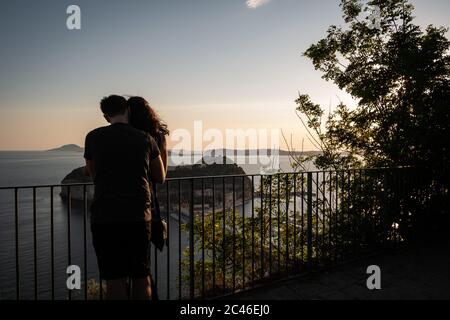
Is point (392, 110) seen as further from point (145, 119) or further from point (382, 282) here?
point (145, 119)

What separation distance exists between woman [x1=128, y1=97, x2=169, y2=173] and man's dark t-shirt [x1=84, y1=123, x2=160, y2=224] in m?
0.24

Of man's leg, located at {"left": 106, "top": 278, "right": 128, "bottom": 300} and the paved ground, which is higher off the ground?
man's leg, located at {"left": 106, "top": 278, "right": 128, "bottom": 300}

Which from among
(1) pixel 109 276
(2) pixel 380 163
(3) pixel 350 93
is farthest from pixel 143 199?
(3) pixel 350 93

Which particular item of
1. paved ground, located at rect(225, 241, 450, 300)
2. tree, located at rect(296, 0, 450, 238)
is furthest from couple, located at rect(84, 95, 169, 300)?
tree, located at rect(296, 0, 450, 238)

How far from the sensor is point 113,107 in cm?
199

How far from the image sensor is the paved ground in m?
3.10

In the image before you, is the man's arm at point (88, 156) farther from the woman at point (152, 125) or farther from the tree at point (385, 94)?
the tree at point (385, 94)

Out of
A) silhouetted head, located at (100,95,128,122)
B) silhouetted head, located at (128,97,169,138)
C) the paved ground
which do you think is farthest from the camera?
the paved ground

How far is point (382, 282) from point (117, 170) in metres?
3.10

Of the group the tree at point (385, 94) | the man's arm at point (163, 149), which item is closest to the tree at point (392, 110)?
the tree at point (385, 94)

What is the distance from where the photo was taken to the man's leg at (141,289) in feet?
6.54

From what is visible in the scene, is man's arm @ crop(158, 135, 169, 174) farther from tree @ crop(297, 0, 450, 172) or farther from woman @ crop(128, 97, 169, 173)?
tree @ crop(297, 0, 450, 172)

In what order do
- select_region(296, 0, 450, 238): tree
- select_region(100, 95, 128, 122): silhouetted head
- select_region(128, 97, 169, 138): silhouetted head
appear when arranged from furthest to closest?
select_region(296, 0, 450, 238): tree → select_region(128, 97, 169, 138): silhouetted head → select_region(100, 95, 128, 122): silhouetted head
